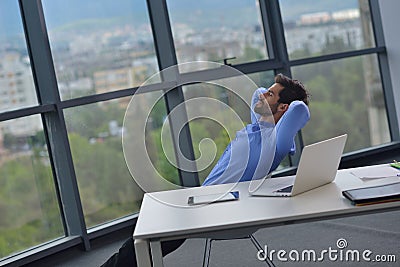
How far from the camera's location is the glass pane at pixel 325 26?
5.61 m

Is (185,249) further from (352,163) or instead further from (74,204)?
(352,163)

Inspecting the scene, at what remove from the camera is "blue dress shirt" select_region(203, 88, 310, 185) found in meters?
2.92

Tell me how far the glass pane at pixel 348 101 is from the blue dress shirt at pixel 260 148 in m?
2.60

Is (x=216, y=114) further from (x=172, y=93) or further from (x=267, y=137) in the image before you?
(x=267, y=137)

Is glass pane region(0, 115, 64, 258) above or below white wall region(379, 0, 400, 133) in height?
below

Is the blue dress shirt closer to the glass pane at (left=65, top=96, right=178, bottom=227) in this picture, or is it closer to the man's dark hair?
the man's dark hair

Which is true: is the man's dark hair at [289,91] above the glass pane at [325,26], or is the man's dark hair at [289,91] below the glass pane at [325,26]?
below

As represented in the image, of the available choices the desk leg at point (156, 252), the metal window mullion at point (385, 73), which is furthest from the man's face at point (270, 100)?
the metal window mullion at point (385, 73)

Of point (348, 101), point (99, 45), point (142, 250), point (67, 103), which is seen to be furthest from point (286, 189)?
point (348, 101)

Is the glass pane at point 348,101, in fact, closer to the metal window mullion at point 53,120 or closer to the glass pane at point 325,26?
the glass pane at point 325,26

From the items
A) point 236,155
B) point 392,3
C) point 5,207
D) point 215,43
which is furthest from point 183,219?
point 392,3

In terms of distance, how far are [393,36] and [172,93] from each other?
2.23 metres

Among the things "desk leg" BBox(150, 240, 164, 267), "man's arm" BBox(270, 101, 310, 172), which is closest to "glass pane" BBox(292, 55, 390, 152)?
"man's arm" BBox(270, 101, 310, 172)

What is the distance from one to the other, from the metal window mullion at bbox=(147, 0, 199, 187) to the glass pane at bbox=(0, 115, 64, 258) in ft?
3.42
